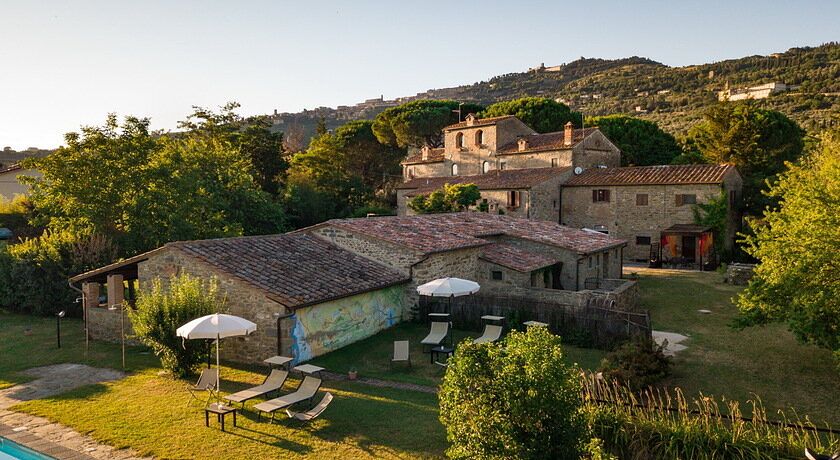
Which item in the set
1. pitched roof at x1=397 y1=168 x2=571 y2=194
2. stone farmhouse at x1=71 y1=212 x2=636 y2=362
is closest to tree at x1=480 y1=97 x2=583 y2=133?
pitched roof at x1=397 y1=168 x2=571 y2=194

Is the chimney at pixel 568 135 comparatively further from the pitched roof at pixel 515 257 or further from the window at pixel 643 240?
the pitched roof at pixel 515 257

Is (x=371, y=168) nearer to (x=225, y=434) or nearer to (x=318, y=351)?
(x=318, y=351)

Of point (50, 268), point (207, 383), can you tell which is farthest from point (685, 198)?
point (50, 268)

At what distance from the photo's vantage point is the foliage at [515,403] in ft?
22.2

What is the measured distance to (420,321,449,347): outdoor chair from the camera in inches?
632

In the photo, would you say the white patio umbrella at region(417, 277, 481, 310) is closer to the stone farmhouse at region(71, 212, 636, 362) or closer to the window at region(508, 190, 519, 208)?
the stone farmhouse at region(71, 212, 636, 362)

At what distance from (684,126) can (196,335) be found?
69.9 meters

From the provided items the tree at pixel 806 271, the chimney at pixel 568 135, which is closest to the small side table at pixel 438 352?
the tree at pixel 806 271

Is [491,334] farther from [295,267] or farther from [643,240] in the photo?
[643,240]

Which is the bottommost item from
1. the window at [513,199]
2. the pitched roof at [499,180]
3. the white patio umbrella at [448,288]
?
the white patio umbrella at [448,288]

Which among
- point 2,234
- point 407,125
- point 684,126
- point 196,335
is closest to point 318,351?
point 196,335

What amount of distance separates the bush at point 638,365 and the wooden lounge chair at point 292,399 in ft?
20.8

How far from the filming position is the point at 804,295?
1220 cm

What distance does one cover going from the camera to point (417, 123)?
60375 mm
